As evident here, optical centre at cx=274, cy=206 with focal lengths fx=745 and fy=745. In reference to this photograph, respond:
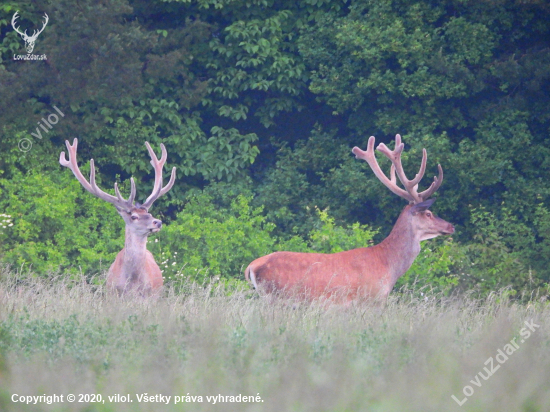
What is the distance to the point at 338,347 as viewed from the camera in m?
4.58

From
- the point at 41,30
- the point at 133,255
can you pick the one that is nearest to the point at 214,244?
the point at 133,255

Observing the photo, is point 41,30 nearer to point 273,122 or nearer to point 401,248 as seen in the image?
point 273,122

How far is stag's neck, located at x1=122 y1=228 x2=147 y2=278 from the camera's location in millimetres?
7246

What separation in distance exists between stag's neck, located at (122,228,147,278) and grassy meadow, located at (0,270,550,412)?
1.16 meters

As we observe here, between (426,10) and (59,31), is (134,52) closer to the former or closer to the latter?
(59,31)

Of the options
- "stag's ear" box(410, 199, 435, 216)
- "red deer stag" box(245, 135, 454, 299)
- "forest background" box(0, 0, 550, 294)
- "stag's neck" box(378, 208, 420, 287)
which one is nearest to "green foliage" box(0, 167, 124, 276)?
"forest background" box(0, 0, 550, 294)

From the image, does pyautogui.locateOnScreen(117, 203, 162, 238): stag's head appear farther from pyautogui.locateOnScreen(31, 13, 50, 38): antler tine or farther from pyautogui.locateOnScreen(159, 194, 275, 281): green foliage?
pyautogui.locateOnScreen(31, 13, 50, 38): antler tine

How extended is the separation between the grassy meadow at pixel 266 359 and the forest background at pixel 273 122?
12.8ft

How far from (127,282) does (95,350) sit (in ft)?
9.18

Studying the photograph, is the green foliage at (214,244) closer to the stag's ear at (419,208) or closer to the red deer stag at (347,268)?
the red deer stag at (347,268)

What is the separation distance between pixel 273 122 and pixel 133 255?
202 inches

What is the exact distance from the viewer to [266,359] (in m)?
4.29

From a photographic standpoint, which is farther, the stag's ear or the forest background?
the forest background

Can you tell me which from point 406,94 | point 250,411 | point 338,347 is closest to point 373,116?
point 406,94
